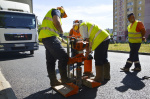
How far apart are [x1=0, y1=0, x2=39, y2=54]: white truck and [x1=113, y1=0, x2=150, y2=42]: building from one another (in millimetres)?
50852

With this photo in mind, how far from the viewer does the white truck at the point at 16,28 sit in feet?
27.0

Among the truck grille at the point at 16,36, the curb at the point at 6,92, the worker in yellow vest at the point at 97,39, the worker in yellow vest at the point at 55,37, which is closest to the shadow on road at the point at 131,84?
the worker in yellow vest at the point at 97,39

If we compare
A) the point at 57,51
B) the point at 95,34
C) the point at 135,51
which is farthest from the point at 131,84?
the point at 57,51

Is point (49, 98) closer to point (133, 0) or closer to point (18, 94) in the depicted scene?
point (18, 94)

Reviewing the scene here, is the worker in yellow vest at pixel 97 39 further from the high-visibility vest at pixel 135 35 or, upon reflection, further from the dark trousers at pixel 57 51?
the high-visibility vest at pixel 135 35

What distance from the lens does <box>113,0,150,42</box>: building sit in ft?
173

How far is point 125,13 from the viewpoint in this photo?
63938 millimetres

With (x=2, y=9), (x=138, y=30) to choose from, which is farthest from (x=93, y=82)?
(x=2, y=9)

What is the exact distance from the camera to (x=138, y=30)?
474 cm

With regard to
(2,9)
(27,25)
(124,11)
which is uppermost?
(124,11)

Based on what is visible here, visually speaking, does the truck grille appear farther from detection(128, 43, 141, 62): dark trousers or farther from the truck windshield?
detection(128, 43, 141, 62): dark trousers

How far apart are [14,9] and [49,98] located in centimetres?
781

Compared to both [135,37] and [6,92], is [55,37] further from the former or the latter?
[135,37]

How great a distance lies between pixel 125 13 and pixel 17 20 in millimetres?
62710
